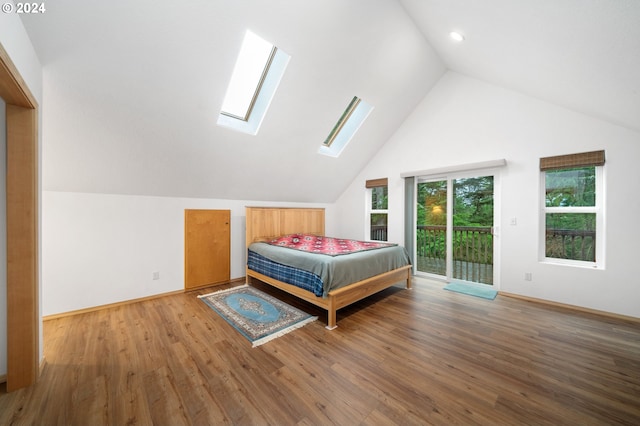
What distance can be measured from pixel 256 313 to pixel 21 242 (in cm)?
197

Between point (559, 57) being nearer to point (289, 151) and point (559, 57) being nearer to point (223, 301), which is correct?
point (289, 151)

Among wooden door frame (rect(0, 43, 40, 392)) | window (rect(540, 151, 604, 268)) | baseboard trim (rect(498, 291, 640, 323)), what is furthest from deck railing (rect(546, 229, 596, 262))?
wooden door frame (rect(0, 43, 40, 392))

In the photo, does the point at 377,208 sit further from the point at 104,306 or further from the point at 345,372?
the point at 104,306

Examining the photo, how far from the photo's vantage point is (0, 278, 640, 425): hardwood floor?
1.41 meters

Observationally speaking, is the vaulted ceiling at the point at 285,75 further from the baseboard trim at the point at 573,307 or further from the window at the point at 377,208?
the baseboard trim at the point at 573,307

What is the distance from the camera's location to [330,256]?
8.97 ft

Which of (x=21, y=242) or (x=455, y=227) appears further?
(x=455, y=227)

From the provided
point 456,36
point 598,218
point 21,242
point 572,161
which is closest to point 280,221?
point 21,242

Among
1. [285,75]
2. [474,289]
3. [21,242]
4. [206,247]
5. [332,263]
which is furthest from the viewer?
[206,247]

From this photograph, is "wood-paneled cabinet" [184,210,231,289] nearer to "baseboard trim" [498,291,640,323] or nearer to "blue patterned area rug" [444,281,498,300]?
"blue patterned area rug" [444,281,498,300]

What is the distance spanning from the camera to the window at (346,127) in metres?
3.99

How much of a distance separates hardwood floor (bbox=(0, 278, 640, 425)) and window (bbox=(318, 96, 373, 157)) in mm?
2898

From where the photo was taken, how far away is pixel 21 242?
159cm

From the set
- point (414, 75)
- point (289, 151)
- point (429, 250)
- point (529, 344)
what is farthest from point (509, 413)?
point (414, 75)
